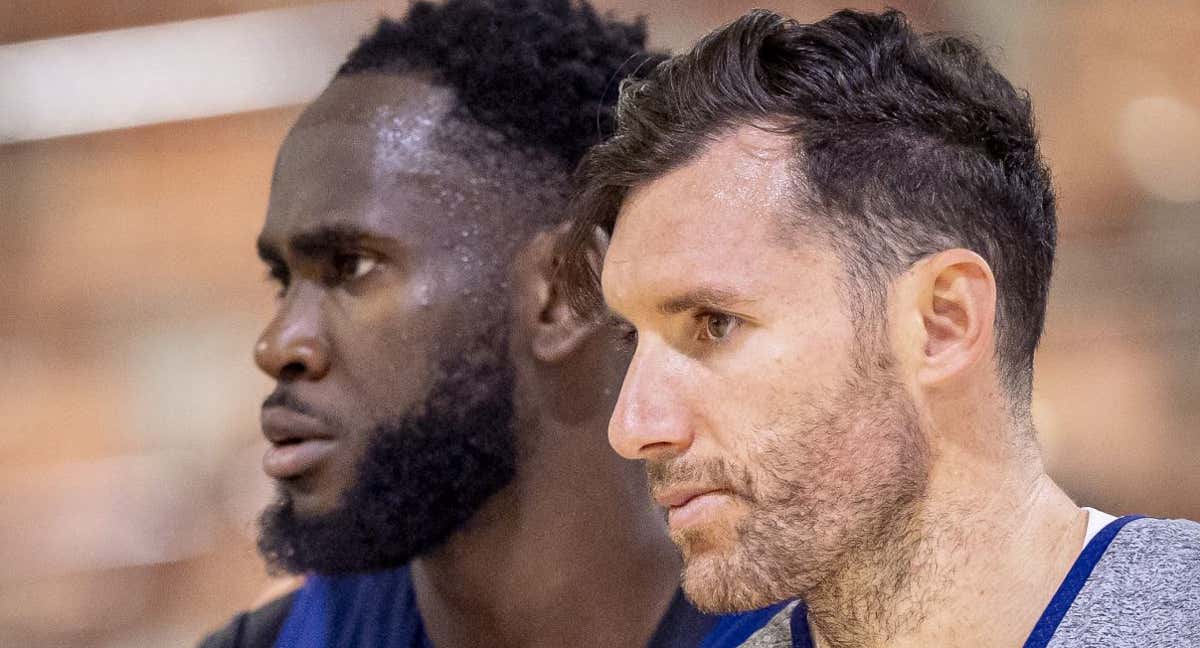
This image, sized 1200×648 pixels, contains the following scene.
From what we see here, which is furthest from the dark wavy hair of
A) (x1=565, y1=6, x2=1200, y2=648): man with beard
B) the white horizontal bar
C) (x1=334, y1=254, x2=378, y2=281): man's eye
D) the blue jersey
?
the white horizontal bar

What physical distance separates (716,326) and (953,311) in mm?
139

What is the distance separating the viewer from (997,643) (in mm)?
859

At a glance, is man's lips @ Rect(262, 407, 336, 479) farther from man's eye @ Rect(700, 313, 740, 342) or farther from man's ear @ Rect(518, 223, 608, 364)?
man's eye @ Rect(700, 313, 740, 342)

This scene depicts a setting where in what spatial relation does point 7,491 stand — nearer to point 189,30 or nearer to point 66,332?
point 66,332

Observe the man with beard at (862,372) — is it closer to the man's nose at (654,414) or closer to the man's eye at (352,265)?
the man's nose at (654,414)

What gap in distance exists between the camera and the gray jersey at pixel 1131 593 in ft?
2.71

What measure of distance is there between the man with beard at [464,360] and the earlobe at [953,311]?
274 mm

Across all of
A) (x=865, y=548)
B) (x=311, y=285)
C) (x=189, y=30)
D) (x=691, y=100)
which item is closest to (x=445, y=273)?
(x=311, y=285)

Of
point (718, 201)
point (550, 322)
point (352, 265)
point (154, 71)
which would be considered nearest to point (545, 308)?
point (550, 322)

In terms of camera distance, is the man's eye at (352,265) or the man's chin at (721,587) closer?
the man's chin at (721,587)

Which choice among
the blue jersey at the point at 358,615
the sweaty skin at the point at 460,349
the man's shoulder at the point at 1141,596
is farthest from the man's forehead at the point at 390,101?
the man's shoulder at the point at 1141,596

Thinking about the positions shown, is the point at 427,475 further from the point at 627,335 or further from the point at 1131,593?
the point at 1131,593

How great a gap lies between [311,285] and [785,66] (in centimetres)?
39

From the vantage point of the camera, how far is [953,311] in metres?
0.87
